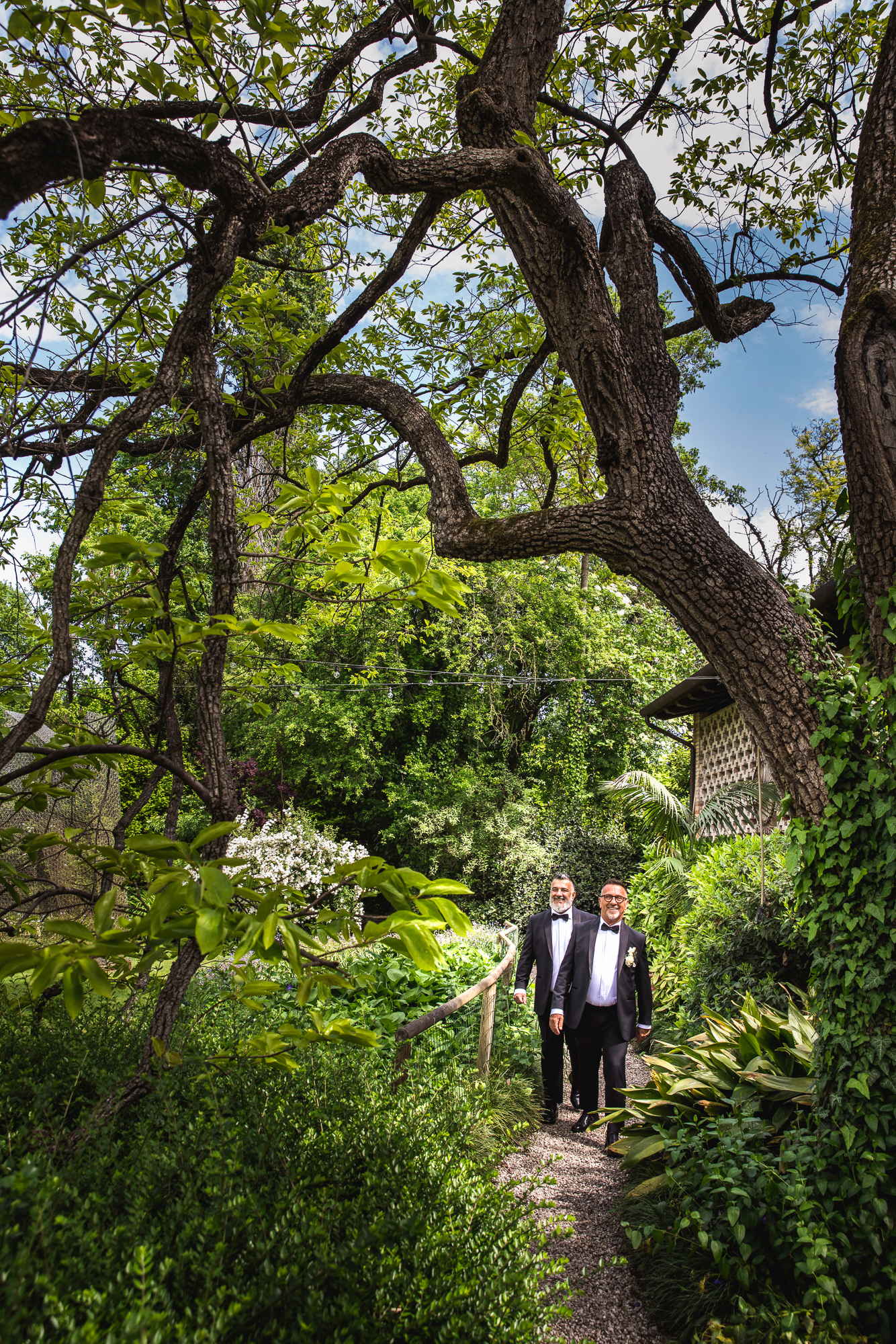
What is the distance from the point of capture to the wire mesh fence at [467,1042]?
354cm

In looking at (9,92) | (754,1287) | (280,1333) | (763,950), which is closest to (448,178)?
Result: (9,92)

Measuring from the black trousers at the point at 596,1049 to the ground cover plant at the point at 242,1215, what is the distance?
3.11 meters

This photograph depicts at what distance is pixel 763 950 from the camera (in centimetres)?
587

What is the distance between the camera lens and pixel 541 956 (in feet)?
19.5

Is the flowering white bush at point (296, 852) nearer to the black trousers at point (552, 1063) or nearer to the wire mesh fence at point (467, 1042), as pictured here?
the wire mesh fence at point (467, 1042)

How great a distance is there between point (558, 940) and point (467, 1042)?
111cm

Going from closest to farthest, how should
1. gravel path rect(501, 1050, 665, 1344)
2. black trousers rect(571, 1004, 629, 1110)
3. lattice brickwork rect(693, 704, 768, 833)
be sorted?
gravel path rect(501, 1050, 665, 1344) < black trousers rect(571, 1004, 629, 1110) < lattice brickwork rect(693, 704, 768, 833)

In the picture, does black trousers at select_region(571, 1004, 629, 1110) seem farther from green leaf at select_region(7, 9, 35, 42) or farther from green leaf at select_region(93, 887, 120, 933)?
green leaf at select_region(7, 9, 35, 42)

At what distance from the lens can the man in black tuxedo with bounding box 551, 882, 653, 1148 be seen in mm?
5559

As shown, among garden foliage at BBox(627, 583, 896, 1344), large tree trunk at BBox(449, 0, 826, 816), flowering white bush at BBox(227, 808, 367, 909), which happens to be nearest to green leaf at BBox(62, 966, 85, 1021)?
large tree trunk at BBox(449, 0, 826, 816)

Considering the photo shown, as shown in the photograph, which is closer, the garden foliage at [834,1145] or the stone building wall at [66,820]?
the garden foliage at [834,1145]

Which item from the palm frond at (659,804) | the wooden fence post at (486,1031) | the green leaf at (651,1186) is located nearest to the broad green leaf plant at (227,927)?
the green leaf at (651,1186)

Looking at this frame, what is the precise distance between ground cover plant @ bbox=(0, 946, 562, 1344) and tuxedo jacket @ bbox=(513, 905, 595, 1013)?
10.3 ft

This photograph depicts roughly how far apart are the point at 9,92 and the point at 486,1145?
646cm
